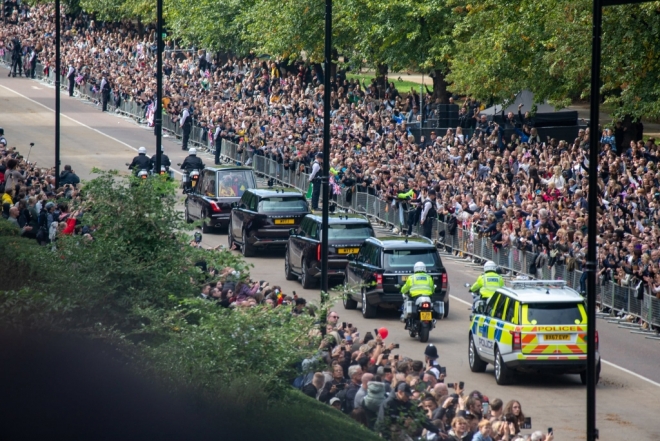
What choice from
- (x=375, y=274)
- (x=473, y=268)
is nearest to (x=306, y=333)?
(x=375, y=274)

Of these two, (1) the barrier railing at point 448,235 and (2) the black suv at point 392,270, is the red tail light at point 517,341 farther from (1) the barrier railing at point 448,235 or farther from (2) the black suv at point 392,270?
(1) the barrier railing at point 448,235

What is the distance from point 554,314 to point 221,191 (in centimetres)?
1735

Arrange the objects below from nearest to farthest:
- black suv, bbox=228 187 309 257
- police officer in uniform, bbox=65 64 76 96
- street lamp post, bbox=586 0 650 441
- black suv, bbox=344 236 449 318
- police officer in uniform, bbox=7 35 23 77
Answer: street lamp post, bbox=586 0 650 441 < black suv, bbox=344 236 449 318 < black suv, bbox=228 187 309 257 < police officer in uniform, bbox=65 64 76 96 < police officer in uniform, bbox=7 35 23 77

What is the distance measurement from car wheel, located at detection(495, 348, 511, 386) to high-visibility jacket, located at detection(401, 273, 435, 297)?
3.03 metres

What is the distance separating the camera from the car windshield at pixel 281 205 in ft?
103

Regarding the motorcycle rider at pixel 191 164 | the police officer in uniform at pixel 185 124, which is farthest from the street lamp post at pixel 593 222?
the police officer in uniform at pixel 185 124

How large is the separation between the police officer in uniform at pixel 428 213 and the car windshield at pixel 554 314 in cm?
1336

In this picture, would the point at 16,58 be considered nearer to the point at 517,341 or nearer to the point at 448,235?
the point at 448,235

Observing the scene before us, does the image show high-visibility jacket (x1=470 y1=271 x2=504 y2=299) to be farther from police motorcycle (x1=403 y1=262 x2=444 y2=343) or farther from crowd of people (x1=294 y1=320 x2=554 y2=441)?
crowd of people (x1=294 y1=320 x2=554 y2=441)

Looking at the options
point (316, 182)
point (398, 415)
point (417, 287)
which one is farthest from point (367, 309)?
point (316, 182)

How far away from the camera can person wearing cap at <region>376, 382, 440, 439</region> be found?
11.4 m

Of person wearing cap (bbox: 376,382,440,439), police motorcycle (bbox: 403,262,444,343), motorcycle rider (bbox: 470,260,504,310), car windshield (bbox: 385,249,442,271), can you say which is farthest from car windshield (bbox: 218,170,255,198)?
person wearing cap (bbox: 376,382,440,439)

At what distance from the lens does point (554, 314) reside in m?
19.3

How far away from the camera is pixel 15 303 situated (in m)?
10.5
